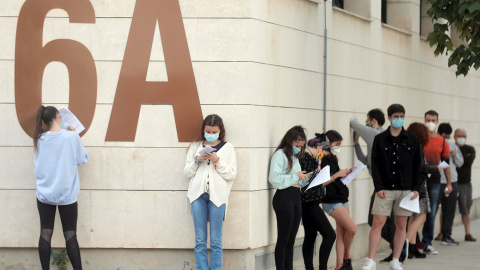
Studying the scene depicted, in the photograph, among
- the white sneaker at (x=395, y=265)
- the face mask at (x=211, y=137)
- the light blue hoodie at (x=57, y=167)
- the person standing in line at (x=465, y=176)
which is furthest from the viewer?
the person standing in line at (x=465, y=176)

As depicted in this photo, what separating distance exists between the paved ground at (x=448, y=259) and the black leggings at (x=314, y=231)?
1.59 m

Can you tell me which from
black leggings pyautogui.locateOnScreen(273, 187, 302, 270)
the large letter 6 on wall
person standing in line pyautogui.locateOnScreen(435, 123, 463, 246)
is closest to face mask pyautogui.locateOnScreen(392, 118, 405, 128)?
black leggings pyautogui.locateOnScreen(273, 187, 302, 270)

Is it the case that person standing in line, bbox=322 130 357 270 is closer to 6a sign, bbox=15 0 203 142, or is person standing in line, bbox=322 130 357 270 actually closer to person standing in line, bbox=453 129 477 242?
6a sign, bbox=15 0 203 142

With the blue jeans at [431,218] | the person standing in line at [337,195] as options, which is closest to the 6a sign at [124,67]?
the person standing in line at [337,195]

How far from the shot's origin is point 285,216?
12625mm

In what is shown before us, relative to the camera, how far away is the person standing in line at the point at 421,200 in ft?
48.2

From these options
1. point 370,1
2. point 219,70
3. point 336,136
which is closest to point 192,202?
point 219,70

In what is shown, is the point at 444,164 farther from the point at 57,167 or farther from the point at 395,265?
the point at 57,167

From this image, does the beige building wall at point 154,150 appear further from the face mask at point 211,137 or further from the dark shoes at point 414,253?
the dark shoes at point 414,253

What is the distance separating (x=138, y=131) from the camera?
12711 millimetres

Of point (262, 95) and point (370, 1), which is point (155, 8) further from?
point (370, 1)

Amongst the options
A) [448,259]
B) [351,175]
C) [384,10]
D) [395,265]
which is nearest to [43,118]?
[351,175]

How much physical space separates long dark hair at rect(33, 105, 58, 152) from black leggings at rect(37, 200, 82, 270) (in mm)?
712

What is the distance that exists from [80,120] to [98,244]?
4.71 feet
